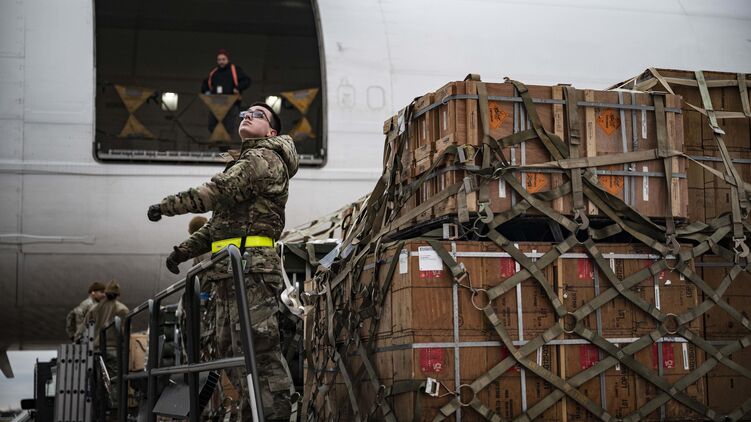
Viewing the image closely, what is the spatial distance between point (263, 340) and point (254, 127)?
4.14 ft

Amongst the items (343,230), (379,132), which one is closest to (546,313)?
(343,230)

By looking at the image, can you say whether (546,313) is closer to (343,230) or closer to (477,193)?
(477,193)

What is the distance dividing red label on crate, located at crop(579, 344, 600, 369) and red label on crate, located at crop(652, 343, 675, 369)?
1.09 feet

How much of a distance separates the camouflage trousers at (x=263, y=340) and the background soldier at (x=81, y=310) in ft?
17.1

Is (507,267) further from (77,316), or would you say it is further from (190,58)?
(190,58)

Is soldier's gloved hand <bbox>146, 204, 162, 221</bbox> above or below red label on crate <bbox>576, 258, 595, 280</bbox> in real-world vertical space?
above

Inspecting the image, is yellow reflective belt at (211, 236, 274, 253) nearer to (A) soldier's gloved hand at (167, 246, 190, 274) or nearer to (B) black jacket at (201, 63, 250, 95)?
(A) soldier's gloved hand at (167, 246, 190, 274)

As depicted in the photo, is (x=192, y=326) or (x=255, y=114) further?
(x=255, y=114)

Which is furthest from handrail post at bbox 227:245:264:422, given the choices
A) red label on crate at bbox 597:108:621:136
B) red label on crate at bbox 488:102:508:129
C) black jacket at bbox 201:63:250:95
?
black jacket at bbox 201:63:250:95

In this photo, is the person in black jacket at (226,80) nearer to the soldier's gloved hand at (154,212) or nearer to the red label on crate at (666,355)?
the soldier's gloved hand at (154,212)

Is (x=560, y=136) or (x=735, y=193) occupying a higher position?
(x=560, y=136)

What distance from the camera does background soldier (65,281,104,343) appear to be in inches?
415

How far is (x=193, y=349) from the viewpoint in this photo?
14.3 feet

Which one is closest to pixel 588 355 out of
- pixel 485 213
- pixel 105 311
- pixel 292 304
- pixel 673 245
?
pixel 673 245
